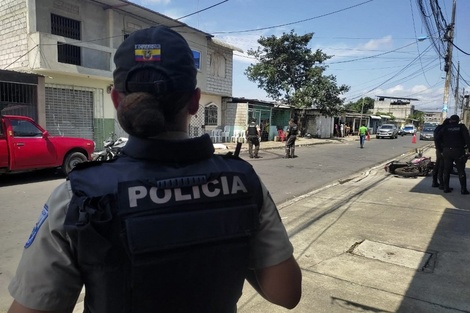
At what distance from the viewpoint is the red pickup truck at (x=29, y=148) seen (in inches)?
311

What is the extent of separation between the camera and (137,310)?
933 millimetres

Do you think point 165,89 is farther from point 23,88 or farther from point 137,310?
point 23,88

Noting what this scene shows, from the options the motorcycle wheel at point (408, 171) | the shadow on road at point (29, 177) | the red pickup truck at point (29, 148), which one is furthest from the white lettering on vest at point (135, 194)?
the motorcycle wheel at point (408, 171)

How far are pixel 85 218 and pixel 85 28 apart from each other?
1567cm

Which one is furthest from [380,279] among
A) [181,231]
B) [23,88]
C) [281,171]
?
A: [23,88]

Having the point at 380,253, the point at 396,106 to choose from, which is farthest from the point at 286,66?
the point at 396,106

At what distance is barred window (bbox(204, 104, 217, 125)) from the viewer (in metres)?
21.0

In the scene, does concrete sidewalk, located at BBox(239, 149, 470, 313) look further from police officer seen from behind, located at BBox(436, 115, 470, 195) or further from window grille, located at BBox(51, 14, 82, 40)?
window grille, located at BBox(51, 14, 82, 40)

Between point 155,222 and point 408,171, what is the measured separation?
10945 millimetres

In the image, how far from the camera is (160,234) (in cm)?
94

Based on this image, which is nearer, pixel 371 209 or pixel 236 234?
pixel 236 234

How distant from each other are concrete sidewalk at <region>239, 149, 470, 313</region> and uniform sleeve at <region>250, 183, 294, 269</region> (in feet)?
6.27

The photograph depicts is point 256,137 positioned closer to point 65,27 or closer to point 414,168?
point 414,168

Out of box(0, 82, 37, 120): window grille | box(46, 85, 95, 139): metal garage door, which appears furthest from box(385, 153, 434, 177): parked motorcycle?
box(0, 82, 37, 120): window grille
